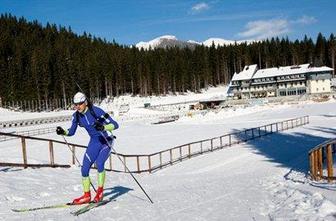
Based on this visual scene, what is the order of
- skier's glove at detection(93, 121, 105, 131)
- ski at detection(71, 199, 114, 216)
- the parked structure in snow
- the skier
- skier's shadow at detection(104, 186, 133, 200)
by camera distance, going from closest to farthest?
ski at detection(71, 199, 114, 216) → skier's glove at detection(93, 121, 105, 131) → the skier → skier's shadow at detection(104, 186, 133, 200) → the parked structure in snow

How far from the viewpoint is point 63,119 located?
79438 millimetres

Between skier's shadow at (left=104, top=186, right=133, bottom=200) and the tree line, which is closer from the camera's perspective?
skier's shadow at (left=104, top=186, right=133, bottom=200)

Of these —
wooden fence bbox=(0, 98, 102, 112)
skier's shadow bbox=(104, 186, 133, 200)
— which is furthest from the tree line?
skier's shadow bbox=(104, 186, 133, 200)

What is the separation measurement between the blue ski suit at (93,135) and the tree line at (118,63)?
99393 millimetres

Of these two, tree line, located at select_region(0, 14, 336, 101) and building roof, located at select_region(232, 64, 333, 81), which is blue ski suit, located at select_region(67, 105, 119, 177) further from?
building roof, located at select_region(232, 64, 333, 81)

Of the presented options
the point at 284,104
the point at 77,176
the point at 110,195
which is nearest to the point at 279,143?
the point at 77,176

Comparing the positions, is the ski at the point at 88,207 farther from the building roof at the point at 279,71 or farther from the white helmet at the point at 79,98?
the building roof at the point at 279,71

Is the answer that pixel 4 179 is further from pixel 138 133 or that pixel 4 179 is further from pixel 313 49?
pixel 313 49

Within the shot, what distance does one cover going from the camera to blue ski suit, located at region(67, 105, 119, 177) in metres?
9.34

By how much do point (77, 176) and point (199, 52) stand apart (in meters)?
144

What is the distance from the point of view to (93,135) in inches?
375

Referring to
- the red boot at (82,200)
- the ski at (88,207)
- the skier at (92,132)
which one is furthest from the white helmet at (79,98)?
the ski at (88,207)

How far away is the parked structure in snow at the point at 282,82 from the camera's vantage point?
10675 cm

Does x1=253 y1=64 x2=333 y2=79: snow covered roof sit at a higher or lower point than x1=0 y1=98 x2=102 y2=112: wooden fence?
higher
